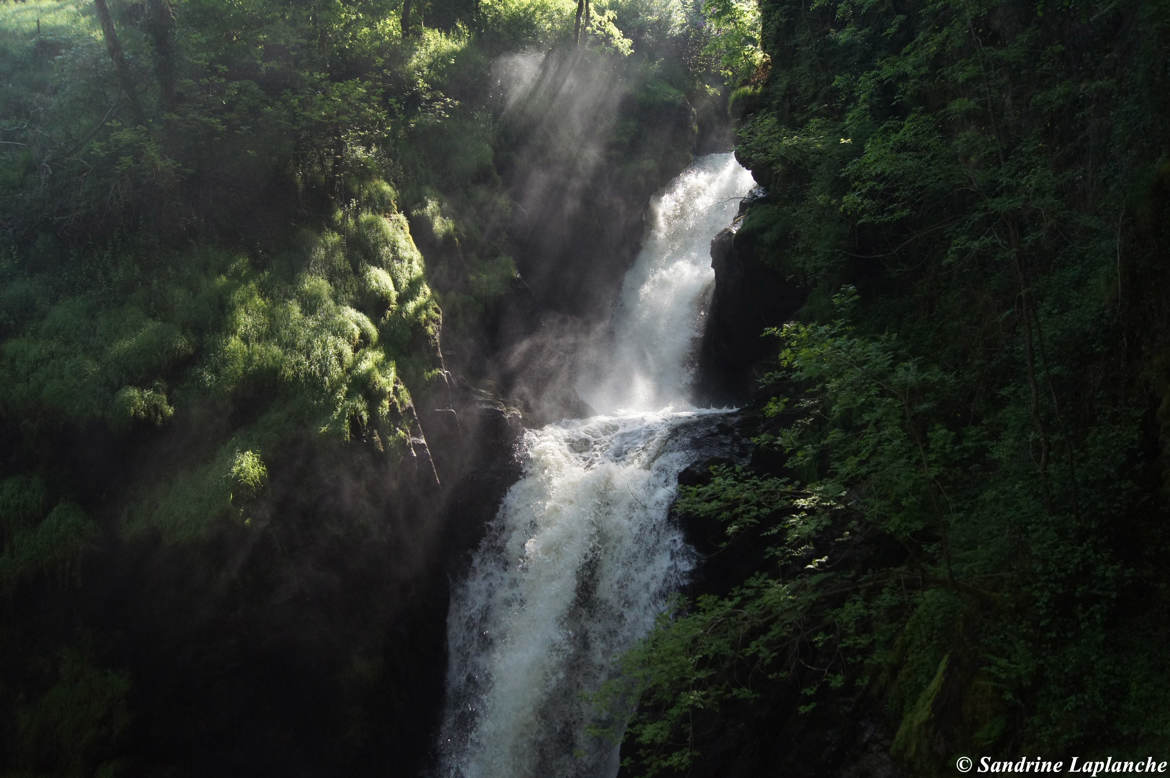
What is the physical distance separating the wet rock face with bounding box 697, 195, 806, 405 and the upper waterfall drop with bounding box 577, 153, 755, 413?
1.42 metres

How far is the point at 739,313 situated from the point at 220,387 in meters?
13.1

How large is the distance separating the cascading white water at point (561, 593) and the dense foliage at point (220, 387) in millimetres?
988

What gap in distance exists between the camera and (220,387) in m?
11.9

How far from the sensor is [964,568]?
6219 mm

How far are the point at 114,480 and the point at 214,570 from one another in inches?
85.5

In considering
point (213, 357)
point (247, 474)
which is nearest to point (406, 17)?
point (213, 357)

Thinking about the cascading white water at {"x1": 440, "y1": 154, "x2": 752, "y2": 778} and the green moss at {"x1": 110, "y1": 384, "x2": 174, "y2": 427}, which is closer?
the green moss at {"x1": 110, "y1": 384, "x2": 174, "y2": 427}

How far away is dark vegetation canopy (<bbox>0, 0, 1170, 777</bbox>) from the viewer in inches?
242

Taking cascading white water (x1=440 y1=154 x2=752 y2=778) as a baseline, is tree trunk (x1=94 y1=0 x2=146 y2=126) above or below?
above

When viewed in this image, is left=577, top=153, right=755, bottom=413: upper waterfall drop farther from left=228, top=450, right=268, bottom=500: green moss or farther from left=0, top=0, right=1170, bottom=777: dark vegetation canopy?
left=228, top=450, right=268, bottom=500: green moss

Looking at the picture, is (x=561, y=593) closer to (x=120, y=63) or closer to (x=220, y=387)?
(x=220, y=387)

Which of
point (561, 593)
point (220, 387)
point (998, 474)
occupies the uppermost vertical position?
point (220, 387)

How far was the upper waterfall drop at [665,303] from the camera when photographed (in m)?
23.3

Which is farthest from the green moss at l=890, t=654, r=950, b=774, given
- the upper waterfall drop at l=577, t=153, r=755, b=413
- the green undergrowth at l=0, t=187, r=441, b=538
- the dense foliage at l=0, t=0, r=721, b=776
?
the upper waterfall drop at l=577, t=153, r=755, b=413
